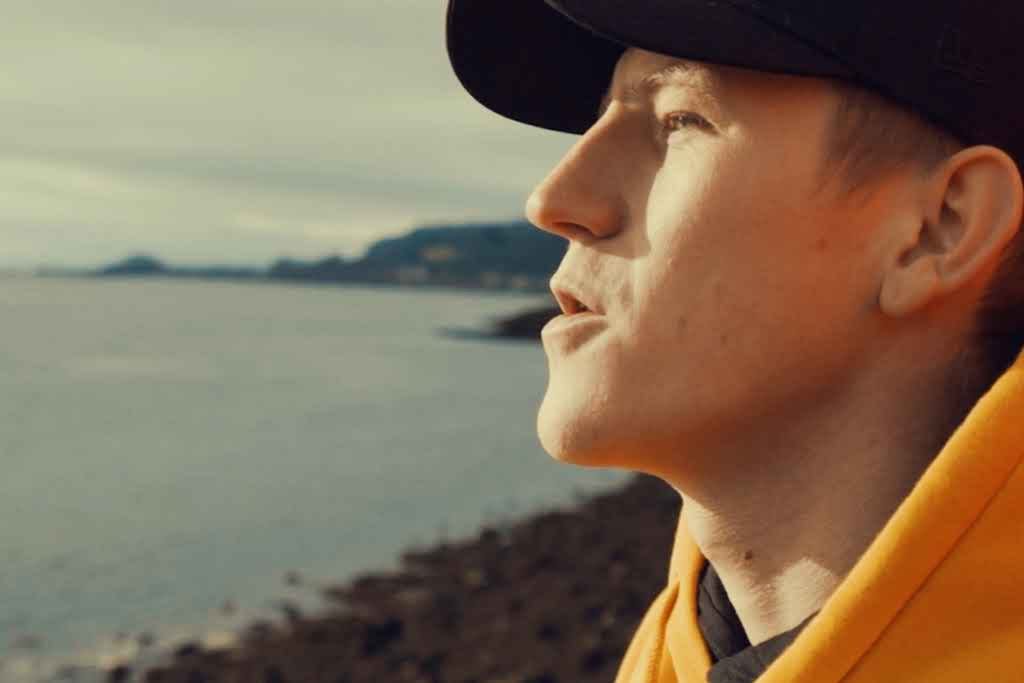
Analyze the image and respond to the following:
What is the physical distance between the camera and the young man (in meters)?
2.32

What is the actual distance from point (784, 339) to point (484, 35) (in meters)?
1.03

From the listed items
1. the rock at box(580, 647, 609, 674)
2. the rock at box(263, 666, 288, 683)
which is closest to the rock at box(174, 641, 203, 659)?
the rock at box(263, 666, 288, 683)

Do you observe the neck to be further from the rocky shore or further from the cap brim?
the rocky shore

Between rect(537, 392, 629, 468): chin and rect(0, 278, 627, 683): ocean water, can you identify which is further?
rect(0, 278, 627, 683): ocean water

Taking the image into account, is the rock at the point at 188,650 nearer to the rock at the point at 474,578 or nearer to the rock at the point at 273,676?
the rock at the point at 273,676

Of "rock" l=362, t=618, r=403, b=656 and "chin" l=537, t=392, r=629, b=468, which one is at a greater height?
"chin" l=537, t=392, r=629, b=468

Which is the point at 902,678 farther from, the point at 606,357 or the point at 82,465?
the point at 82,465

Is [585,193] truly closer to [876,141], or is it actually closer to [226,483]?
[876,141]

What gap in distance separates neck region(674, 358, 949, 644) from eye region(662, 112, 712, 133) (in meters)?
0.58

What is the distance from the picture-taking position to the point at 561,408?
8.64 feet

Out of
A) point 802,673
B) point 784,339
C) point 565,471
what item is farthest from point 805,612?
point 565,471

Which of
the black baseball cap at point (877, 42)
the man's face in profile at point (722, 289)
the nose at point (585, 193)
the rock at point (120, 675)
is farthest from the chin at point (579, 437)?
the rock at point (120, 675)

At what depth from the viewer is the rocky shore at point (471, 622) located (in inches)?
600

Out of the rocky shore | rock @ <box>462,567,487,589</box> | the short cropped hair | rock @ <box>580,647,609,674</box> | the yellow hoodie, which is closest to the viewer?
the yellow hoodie
